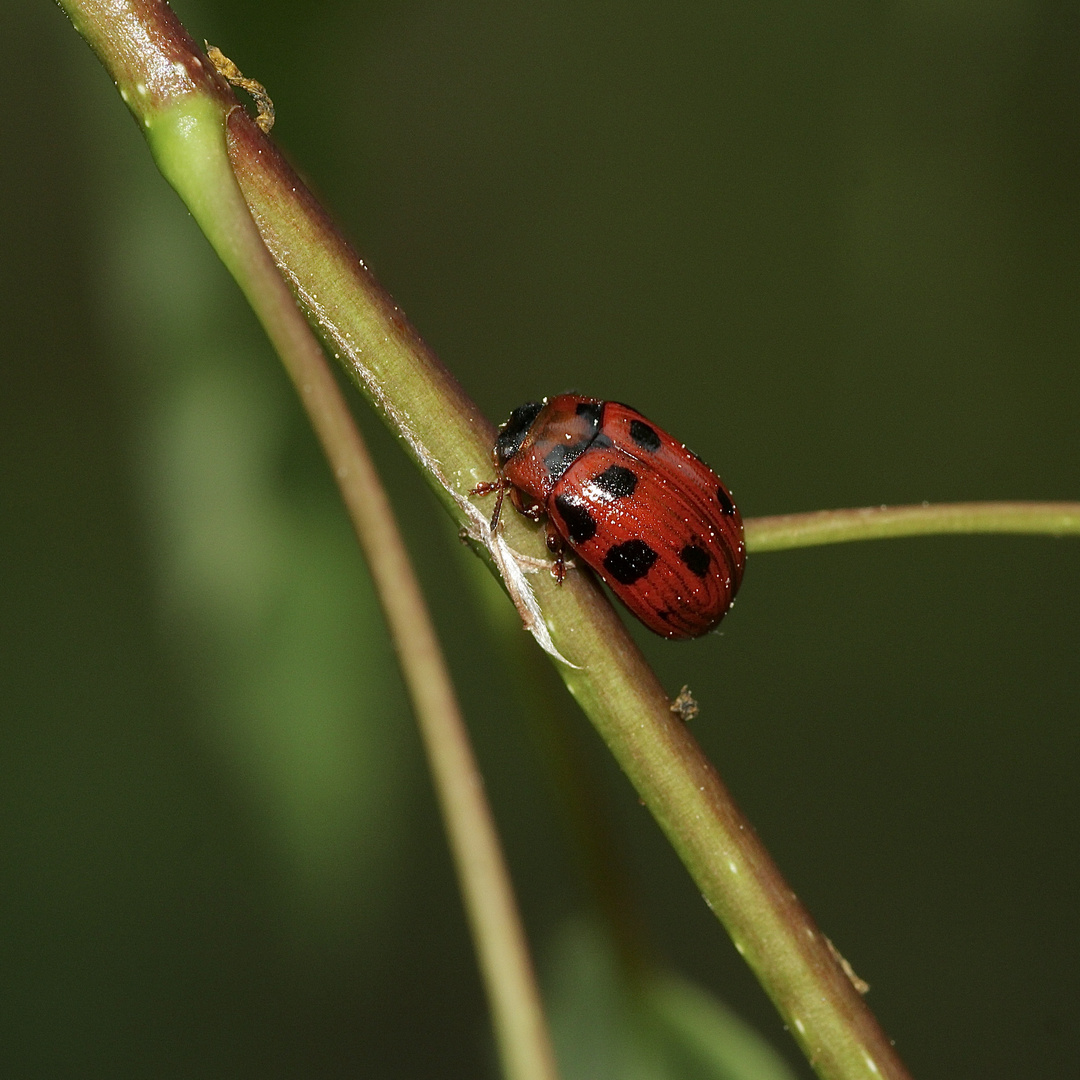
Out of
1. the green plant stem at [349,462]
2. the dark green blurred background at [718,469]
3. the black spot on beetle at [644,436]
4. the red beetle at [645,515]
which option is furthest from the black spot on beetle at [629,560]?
the dark green blurred background at [718,469]

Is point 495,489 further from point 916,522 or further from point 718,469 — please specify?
point 718,469

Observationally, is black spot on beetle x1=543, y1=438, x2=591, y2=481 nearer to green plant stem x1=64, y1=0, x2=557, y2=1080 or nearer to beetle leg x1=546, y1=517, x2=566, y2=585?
beetle leg x1=546, y1=517, x2=566, y2=585

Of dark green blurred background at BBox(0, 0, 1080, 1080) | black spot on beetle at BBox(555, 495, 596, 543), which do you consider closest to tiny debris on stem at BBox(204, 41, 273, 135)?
black spot on beetle at BBox(555, 495, 596, 543)

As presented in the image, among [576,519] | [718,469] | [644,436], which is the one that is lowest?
[576,519]

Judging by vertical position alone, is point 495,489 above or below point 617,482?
below

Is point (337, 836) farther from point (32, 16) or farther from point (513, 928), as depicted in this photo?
point (32, 16)

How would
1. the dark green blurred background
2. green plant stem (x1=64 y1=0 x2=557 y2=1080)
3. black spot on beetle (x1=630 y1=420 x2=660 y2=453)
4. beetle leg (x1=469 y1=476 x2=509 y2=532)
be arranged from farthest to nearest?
1. the dark green blurred background
2. black spot on beetle (x1=630 y1=420 x2=660 y2=453)
3. beetle leg (x1=469 y1=476 x2=509 y2=532)
4. green plant stem (x1=64 y1=0 x2=557 y2=1080)

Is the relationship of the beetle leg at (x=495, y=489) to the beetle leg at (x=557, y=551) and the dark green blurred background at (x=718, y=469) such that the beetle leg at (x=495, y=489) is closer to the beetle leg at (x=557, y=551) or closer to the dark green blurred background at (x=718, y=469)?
the beetle leg at (x=557, y=551)

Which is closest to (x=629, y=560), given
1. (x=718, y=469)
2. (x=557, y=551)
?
(x=557, y=551)
